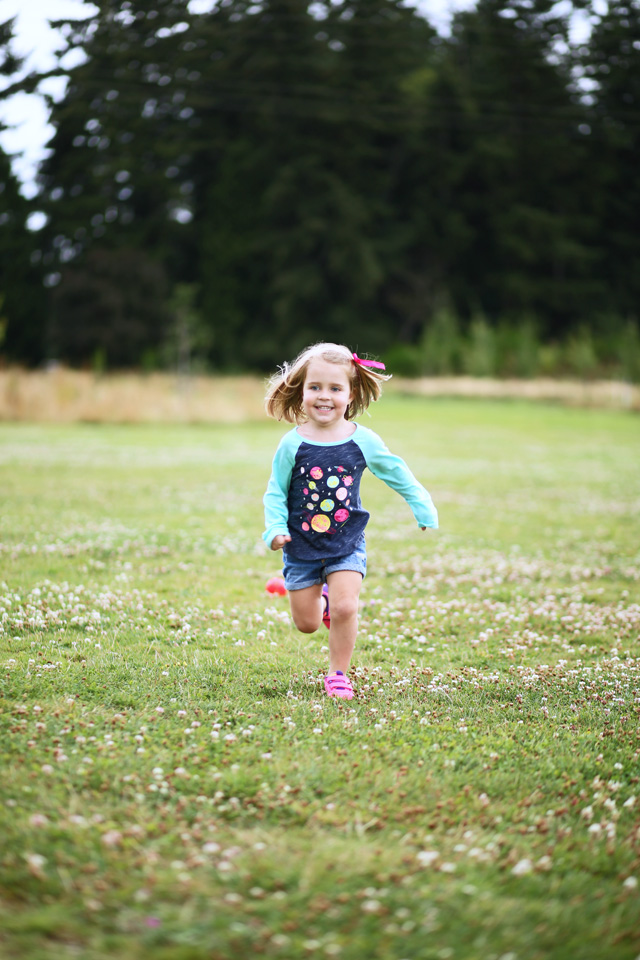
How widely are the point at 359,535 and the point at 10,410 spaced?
2624 cm

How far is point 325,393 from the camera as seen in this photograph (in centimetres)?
521

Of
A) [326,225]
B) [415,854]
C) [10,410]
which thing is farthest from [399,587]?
[326,225]

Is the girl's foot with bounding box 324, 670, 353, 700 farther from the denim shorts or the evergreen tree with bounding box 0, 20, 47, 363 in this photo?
the evergreen tree with bounding box 0, 20, 47, 363

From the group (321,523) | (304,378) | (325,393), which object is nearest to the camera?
(321,523)

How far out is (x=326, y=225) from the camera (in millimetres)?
59969

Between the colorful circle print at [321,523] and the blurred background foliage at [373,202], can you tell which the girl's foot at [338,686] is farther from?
the blurred background foliage at [373,202]

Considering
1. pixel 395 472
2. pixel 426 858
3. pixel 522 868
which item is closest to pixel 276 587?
pixel 395 472

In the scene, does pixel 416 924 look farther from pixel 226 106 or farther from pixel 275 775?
pixel 226 106

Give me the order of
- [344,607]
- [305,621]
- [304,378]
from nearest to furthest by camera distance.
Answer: [344,607], [305,621], [304,378]

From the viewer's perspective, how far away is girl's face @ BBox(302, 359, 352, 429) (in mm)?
5207

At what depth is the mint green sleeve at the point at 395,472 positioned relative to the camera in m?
5.22

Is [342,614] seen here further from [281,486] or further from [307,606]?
[281,486]

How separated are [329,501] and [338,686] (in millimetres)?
1154

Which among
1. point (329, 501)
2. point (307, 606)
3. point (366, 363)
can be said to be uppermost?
point (366, 363)
